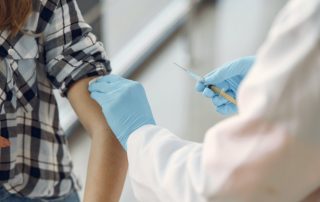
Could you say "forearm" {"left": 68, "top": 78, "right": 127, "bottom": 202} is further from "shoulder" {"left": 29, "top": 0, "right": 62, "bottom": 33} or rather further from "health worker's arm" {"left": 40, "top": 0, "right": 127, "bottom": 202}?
"shoulder" {"left": 29, "top": 0, "right": 62, "bottom": 33}

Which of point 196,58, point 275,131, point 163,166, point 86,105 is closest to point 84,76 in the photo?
point 86,105

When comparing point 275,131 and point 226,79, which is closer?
point 275,131

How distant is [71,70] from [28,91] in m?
0.11

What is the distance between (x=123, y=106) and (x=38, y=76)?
11.0 inches

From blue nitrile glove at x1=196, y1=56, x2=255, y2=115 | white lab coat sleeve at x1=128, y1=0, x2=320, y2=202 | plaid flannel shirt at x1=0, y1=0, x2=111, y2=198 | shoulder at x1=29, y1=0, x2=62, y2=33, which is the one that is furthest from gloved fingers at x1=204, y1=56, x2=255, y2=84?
white lab coat sleeve at x1=128, y1=0, x2=320, y2=202

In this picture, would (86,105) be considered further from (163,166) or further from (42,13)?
(163,166)

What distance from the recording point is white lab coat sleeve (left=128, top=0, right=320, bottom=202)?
0.98 m

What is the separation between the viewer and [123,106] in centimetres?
152

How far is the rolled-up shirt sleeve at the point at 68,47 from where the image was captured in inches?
64.8

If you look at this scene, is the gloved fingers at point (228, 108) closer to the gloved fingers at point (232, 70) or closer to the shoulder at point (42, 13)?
the gloved fingers at point (232, 70)

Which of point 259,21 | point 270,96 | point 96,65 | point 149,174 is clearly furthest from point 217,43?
point 270,96

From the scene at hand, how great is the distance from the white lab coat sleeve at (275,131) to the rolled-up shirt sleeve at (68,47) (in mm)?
564

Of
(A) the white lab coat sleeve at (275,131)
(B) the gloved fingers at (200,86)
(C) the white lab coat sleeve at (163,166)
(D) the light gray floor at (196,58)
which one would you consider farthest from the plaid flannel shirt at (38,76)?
(D) the light gray floor at (196,58)

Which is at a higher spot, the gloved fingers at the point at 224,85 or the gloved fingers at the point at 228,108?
the gloved fingers at the point at 224,85
